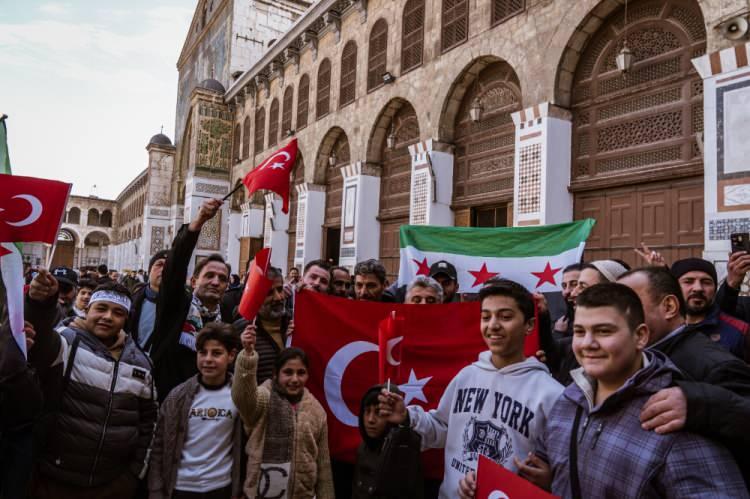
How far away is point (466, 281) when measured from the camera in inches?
217

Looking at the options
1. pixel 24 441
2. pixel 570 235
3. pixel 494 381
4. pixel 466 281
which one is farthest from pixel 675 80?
pixel 24 441

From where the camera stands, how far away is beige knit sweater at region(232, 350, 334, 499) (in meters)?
2.95

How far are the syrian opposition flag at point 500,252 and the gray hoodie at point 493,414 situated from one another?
9.04ft

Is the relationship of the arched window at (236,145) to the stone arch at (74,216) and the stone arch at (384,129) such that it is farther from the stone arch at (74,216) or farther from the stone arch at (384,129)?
the stone arch at (74,216)

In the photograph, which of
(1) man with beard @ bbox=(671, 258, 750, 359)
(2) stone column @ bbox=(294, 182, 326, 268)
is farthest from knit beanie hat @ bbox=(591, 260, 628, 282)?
(2) stone column @ bbox=(294, 182, 326, 268)

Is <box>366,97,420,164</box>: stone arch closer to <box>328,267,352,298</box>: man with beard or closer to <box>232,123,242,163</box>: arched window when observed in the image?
<box>328,267,352,298</box>: man with beard

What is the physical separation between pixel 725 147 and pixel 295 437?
629 centimetres

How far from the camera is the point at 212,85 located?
78.0ft

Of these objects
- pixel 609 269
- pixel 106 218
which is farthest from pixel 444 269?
pixel 106 218

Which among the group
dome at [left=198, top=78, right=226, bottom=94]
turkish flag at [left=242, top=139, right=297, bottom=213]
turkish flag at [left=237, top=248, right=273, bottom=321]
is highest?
dome at [left=198, top=78, right=226, bottom=94]

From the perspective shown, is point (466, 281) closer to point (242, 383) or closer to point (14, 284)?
point (242, 383)

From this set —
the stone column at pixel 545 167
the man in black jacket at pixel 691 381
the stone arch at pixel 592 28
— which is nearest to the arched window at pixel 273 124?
the stone column at pixel 545 167

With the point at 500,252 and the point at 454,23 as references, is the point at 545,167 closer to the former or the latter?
the point at 500,252

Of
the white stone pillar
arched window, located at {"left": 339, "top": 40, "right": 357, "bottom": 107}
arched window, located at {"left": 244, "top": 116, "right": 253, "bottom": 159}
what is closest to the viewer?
arched window, located at {"left": 339, "top": 40, "right": 357, "bottom": 107}
